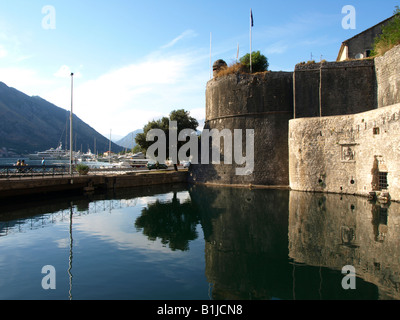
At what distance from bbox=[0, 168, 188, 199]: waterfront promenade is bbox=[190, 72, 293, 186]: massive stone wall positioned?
607 centimetres

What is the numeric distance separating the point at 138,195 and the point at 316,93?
1716 cm

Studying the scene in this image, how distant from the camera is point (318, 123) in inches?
814

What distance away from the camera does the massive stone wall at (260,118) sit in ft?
82.4

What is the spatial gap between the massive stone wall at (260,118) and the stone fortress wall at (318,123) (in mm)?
87

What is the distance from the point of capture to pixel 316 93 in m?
23.7

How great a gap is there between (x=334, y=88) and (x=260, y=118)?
6.53 m

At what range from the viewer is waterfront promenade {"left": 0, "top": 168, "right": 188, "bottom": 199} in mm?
17866

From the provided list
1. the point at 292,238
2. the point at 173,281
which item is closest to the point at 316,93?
the point at 292,238

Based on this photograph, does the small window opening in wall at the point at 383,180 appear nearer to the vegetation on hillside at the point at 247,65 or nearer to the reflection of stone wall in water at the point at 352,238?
the reflection of stone wall in water at the point at 352,238

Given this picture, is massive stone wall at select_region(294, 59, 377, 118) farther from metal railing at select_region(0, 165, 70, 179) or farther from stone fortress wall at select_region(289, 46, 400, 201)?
metal railing at select_region(0, 165, 70, 179)

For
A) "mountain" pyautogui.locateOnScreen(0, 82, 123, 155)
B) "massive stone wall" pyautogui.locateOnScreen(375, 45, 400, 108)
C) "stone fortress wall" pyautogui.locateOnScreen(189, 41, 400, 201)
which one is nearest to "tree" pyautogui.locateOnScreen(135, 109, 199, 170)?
"stone fortress wall" pyautogui.locateOnScreen(189, 41, 400, 201)

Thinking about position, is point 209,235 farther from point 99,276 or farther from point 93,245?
point 99,276

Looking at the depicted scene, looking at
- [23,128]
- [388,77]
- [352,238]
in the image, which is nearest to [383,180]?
[388,77]

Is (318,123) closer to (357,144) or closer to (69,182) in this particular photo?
(357,144)
